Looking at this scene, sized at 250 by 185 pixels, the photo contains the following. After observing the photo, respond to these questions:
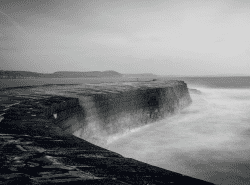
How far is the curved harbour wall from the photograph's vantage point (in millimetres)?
6758

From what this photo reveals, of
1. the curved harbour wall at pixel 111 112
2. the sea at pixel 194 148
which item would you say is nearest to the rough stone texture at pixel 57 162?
the curved harbour wall at pixel 111 112

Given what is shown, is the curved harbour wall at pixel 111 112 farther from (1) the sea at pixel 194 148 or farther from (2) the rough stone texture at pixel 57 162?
(2) the rough stone texture at pixel 57 162

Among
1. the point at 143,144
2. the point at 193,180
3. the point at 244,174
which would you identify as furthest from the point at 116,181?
the point at 143,144

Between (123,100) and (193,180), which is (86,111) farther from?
(193,180)

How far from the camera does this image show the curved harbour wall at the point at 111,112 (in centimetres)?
676

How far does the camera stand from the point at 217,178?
6254 mm

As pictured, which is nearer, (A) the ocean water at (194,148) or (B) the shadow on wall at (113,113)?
(B) the shadow on wall at (113,113)

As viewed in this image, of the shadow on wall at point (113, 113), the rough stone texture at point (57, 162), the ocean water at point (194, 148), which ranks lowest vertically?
the ocean water at point (194, 148)

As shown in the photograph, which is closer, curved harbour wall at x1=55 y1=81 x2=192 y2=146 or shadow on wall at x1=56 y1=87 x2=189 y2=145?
shadow on wall at x1=56 y1=87 x2=189 y2=145

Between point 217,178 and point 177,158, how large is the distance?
1.72m

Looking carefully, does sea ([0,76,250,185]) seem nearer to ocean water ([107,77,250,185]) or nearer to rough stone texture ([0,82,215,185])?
ocean water ([107,77,250,185])

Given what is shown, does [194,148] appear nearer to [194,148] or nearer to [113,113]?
[194,148]

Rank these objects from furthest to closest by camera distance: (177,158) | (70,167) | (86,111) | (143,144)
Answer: (143,144) → (177,158) → (86,111) → (70,167)

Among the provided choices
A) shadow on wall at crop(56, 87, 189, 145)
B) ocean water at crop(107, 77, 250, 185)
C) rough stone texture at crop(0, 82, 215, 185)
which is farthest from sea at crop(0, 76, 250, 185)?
rough stone texture at crop(0, 82, 215, 185)
